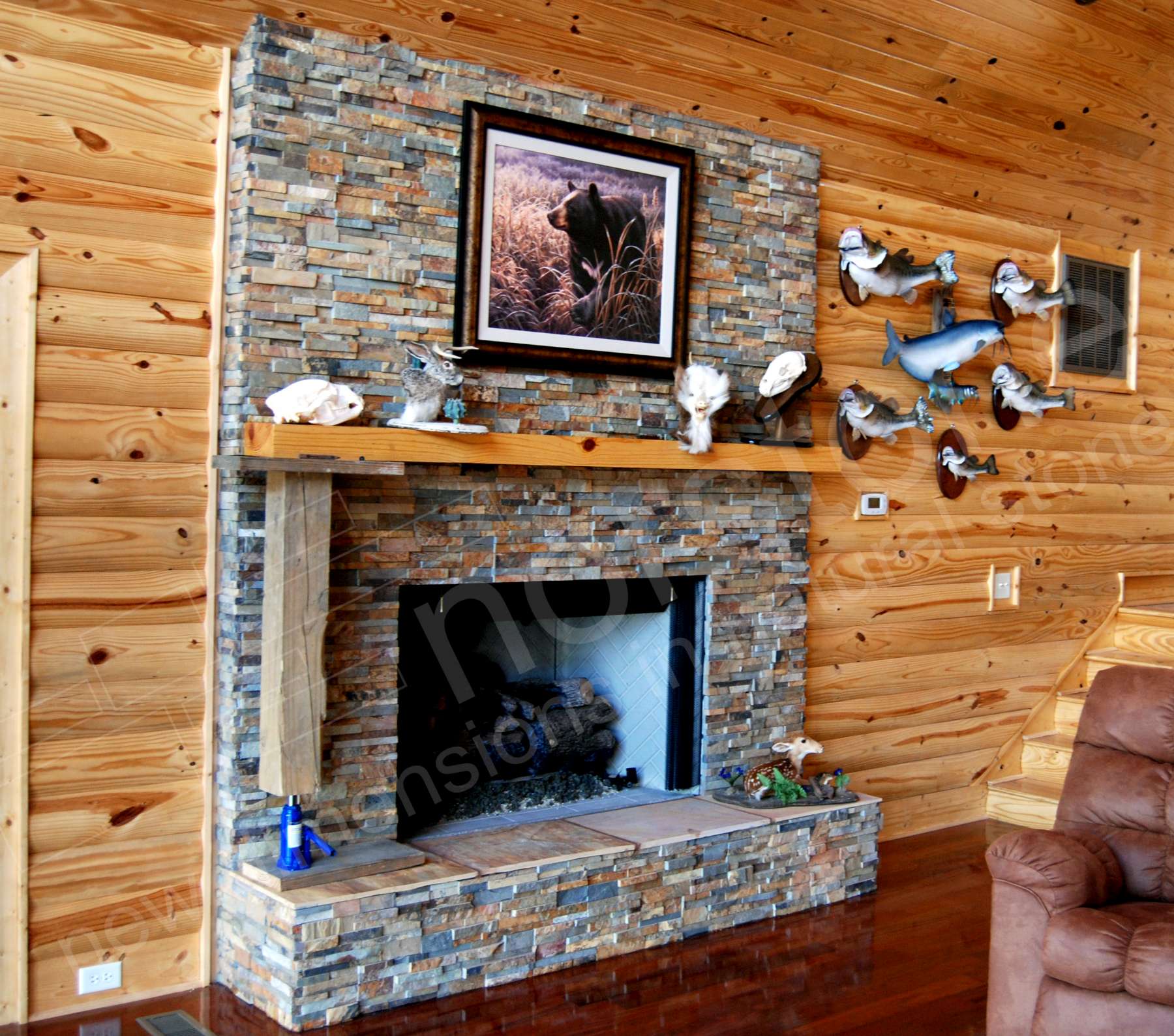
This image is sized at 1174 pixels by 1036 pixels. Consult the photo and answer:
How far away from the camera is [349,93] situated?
2.98m

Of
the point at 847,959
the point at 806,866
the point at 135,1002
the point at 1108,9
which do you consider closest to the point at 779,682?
the point at 806,866

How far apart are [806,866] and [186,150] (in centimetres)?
262

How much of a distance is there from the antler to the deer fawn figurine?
0.02 metres

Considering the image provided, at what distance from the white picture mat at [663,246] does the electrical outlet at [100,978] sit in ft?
5.83

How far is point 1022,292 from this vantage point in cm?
461

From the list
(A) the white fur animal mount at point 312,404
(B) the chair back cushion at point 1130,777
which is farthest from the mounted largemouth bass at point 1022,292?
(A) the white fur animal mount at point 312,404

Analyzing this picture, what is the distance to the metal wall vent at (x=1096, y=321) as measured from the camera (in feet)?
16.2

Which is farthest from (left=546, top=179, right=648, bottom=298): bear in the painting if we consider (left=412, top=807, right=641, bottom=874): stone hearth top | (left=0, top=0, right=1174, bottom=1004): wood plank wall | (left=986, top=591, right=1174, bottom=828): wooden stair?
(left=986, top=591, right=1174, bottom=828): wooden stair

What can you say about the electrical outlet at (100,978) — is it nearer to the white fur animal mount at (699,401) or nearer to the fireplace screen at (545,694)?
the fireplace screen at (545,694)

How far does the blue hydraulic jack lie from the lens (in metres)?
2.86

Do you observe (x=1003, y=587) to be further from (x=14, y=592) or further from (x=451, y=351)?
(x=14, y=592)

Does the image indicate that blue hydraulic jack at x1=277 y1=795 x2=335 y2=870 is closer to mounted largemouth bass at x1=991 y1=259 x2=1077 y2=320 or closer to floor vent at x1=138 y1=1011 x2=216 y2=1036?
floor vent at x1=138 y1=1011 x2=216 y2=1036

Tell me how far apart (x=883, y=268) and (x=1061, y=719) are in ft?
6.89

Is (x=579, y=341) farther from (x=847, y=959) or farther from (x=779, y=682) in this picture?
(x=847, y=959)
